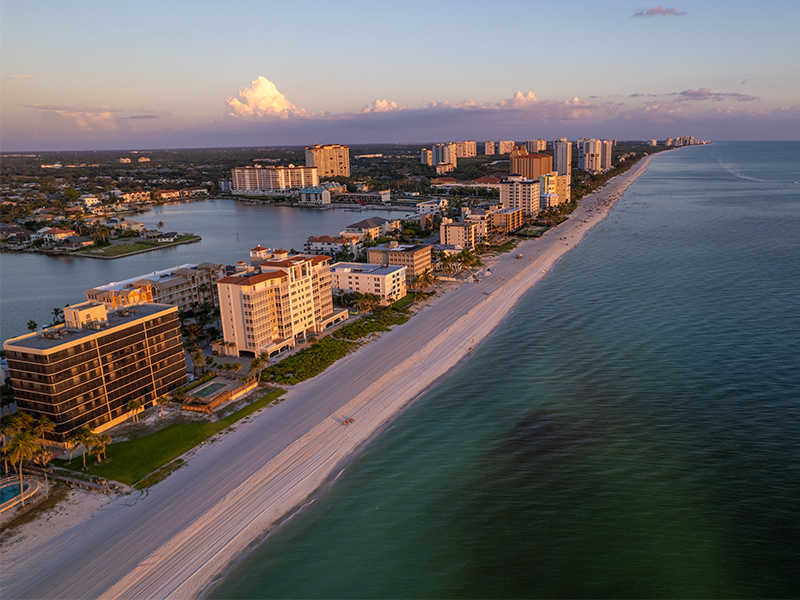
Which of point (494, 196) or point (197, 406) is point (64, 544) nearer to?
point (197, 406)

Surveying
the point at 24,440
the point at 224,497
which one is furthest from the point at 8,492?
the point at 224,497

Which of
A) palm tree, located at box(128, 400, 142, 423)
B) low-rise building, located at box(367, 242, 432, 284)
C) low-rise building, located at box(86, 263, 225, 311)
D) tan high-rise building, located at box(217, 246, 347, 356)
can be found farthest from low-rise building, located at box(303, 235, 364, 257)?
palm tree, located at box(128, 400, 142, 423)

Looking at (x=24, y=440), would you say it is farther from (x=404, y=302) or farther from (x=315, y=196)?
(x=315, y=196)

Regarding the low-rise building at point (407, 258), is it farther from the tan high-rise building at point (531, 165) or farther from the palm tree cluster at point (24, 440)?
the tan high-rise building at point (531, 165)

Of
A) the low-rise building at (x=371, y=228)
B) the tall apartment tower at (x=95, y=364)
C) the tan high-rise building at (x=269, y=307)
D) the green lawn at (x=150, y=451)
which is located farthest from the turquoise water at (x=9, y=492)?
the low-rise building at (x=371, y=228)

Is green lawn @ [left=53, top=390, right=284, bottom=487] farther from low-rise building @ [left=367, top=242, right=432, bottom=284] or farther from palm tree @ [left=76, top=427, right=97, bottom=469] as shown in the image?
low-rise building @ [left=367, top=242, right=432, bottom=284]

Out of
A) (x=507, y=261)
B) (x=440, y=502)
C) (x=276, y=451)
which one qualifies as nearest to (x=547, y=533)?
(x=440, y=502)
